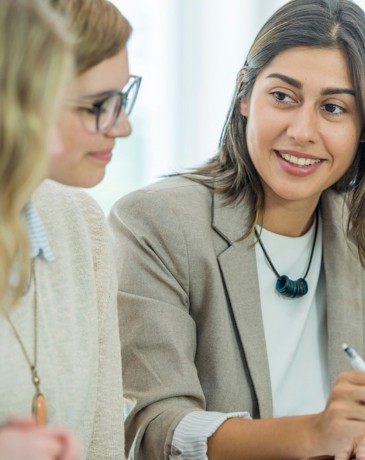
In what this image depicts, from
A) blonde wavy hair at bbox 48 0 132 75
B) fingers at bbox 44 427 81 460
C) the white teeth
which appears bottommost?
fingers at bbox 44 427 81 460

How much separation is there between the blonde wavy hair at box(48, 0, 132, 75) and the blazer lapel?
2.20ft

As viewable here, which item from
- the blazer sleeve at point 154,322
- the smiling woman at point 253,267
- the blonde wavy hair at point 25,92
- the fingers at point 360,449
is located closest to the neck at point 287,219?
the smiling woman at point 253,267

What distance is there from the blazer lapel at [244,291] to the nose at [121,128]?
1.84 ft

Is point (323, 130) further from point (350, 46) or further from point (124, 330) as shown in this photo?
point (124, 330)

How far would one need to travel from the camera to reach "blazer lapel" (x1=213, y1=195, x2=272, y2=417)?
1873 mm

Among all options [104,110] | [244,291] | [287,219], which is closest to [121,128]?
[104,110]

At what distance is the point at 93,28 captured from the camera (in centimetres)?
129

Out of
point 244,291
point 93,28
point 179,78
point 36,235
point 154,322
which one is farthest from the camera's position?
point 179,78

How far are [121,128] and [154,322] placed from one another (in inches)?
21.0

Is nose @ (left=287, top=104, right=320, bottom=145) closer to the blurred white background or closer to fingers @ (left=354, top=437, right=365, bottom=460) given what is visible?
fingers @ (left=354, top=437, right=365, bottom=460)

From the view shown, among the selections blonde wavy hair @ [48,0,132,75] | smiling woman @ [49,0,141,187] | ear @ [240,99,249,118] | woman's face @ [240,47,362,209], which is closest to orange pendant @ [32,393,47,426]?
smiling woman @ [49,0,141,187]

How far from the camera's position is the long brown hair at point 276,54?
1.92 metres

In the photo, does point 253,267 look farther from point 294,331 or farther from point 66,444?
point 66,444

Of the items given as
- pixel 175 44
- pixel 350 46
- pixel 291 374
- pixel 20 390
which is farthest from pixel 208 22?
pixel 20 390
